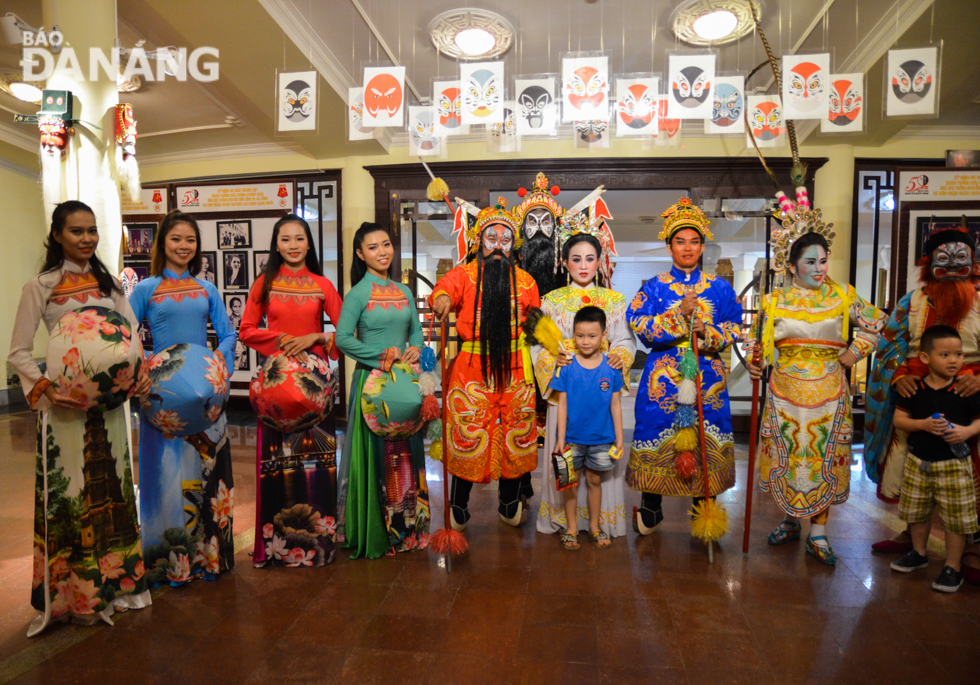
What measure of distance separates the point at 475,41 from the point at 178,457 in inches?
169

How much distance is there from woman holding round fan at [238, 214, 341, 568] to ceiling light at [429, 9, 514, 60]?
2.82 meters

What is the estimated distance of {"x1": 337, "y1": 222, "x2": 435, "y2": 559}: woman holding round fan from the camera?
2930 millimetres

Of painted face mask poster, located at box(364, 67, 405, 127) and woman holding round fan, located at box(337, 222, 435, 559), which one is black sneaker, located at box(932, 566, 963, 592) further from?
painted face mask poster, located at box(364, 67, 405, 127)

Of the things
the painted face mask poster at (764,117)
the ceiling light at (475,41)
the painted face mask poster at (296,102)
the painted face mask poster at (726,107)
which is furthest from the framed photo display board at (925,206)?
the painted face mask poster at (296,102)

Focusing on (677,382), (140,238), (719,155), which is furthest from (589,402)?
(140,238)

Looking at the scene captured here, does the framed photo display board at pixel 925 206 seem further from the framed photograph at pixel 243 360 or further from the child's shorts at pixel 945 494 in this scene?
the framed photograph at pixel 243 360

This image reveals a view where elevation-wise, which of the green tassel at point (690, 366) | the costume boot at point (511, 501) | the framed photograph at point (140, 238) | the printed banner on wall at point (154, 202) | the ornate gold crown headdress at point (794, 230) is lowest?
the costume boot at point (511, 501)

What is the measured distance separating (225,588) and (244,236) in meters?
5.25

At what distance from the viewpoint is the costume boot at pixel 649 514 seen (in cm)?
334

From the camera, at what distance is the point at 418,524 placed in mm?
3145

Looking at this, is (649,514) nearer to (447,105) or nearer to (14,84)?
(447,105)

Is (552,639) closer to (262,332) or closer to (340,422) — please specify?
(262,332)

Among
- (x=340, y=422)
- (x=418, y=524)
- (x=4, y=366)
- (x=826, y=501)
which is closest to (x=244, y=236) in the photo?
(x=340, y=422)

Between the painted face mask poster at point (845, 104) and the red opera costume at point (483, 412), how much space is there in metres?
2.57
